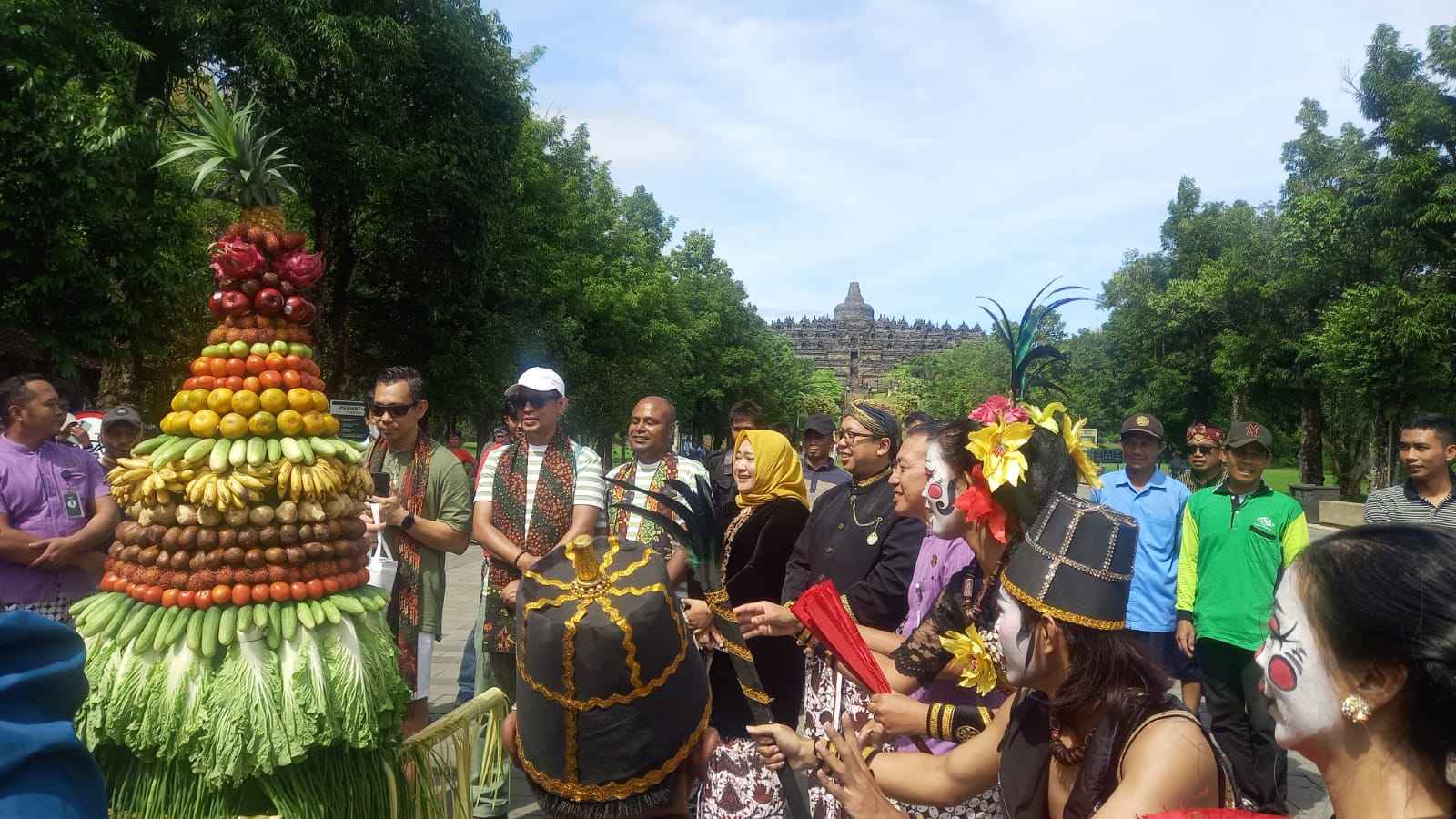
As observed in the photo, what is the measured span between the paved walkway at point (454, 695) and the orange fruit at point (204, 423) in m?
2.90

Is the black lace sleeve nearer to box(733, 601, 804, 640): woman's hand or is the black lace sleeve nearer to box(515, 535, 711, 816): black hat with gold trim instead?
box(733, 601, 804, 640): woman's hand

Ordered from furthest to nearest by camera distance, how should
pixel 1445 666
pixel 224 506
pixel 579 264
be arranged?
1. pixel 579 264
2. pixel 224 506
3. pixel 1445 666

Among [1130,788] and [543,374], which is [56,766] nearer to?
[1130,788]

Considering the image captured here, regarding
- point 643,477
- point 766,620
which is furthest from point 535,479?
point 766,620

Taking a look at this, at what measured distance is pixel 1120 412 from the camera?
54.0 m

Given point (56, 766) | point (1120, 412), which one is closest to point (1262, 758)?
point (56, 766)

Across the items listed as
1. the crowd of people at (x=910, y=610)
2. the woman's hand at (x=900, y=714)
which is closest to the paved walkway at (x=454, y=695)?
the crowd of people at (x=910, y=610)

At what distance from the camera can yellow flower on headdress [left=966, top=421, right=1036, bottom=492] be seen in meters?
2.62

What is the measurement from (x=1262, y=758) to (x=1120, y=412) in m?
52.5

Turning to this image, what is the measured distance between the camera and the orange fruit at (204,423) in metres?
2.97

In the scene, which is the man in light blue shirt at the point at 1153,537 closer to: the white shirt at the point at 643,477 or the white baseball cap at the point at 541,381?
the white shirt at the point at 643,477

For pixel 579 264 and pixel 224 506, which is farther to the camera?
pixel 579 264

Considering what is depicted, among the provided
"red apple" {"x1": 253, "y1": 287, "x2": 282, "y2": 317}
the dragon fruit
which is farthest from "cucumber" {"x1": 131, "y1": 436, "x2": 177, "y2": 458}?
the dragon fruit

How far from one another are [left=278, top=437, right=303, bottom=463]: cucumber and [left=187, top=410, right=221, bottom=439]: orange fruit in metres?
0.20
